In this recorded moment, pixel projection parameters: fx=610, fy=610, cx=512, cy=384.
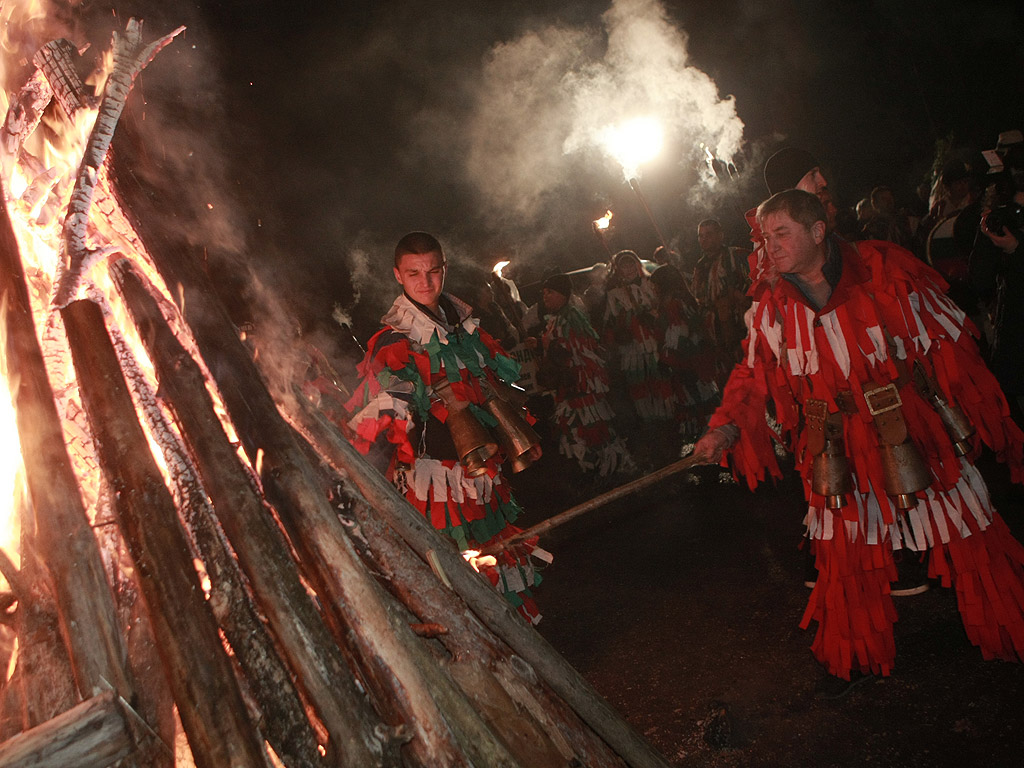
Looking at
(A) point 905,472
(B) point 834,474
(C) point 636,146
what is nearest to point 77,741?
(B) point 834,474

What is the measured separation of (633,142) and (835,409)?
14.3m

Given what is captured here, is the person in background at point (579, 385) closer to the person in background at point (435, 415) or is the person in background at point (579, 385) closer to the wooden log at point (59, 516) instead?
the person in background at point (435, 415)

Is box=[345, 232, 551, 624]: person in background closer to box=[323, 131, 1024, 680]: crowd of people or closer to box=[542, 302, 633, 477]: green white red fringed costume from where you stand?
box=[323, 131, 1024, 680]: crowd of people

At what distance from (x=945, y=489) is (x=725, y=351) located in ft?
18.8

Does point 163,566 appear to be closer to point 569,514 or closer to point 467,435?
point 467,435

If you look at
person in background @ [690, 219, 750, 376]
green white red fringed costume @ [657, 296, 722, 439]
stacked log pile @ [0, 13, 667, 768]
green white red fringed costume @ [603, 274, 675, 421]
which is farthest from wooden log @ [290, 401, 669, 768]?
green white red fringed costume @ [603, 274, 675, 421]

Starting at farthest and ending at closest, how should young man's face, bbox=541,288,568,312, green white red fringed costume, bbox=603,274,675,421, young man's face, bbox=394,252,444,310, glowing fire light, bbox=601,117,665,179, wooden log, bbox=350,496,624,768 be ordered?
glowing fire light, bbox=601,117,665,179, green white red fringed costume, bbox=603,274,675,421, young man's face, bbox=541,288,568,312, young man's face, bbox=394,252,444,310, wooden log, bbox=350,496,624,768

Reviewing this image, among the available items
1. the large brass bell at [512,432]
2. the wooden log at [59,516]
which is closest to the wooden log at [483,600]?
the wooden log at [59,516]

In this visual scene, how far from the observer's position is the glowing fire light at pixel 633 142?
48.0ft

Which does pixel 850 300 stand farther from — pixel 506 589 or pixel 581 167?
pixel 581 167

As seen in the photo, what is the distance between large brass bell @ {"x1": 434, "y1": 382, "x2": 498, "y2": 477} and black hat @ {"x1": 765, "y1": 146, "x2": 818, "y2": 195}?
210 centimetres

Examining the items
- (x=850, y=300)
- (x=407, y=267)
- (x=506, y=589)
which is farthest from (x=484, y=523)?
(x=850, y=300)

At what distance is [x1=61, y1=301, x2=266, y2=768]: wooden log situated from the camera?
116cm

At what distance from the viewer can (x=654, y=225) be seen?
17.8m
